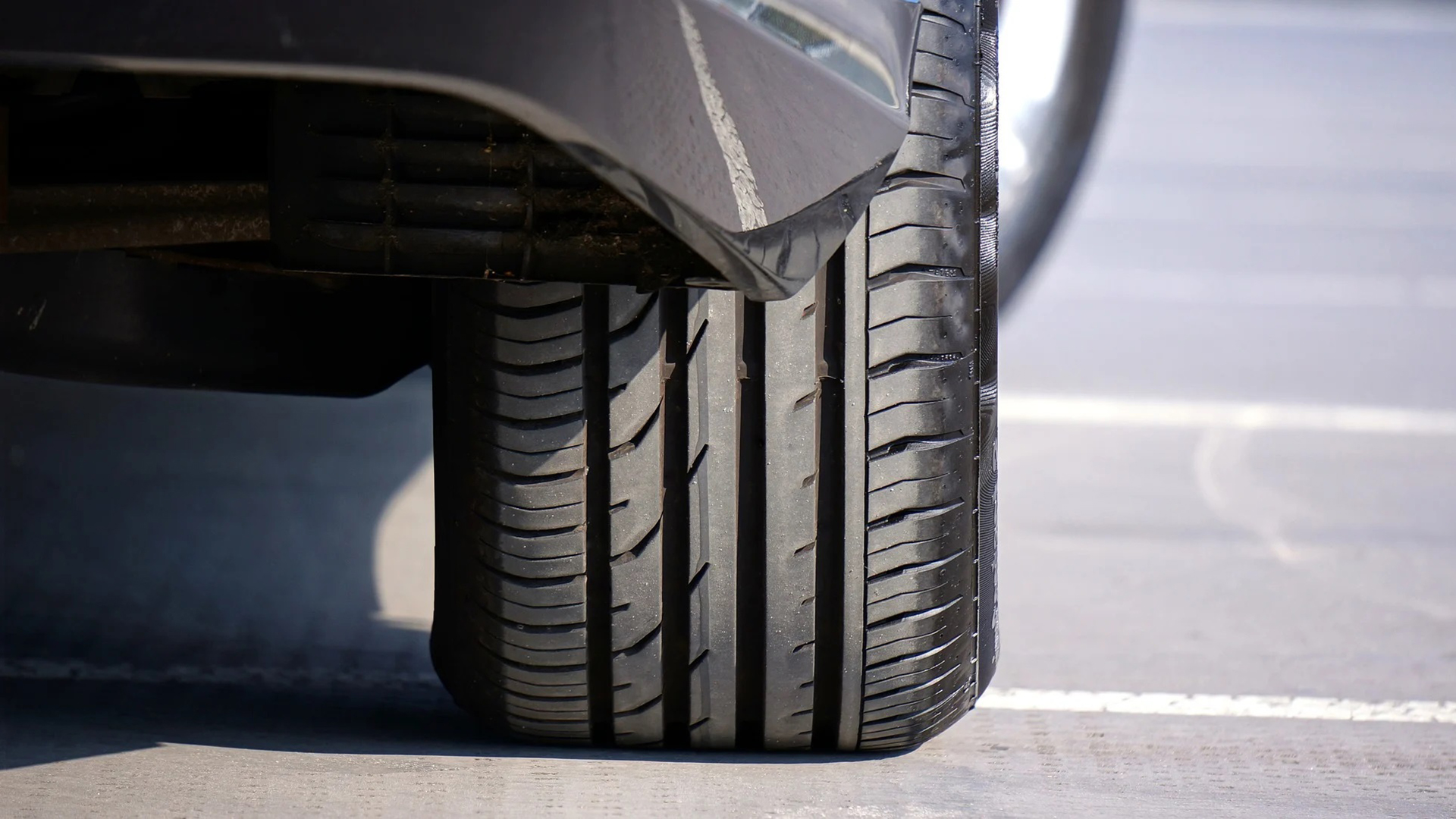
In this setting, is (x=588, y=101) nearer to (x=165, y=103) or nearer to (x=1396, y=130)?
(x=165, y=103)

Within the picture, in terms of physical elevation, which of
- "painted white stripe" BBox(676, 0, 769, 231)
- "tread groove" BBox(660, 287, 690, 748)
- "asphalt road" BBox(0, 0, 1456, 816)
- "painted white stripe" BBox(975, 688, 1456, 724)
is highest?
"painted white stripe" BBox(676, 0, 769, 231)

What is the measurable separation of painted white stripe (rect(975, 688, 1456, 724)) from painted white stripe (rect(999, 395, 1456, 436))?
145cm

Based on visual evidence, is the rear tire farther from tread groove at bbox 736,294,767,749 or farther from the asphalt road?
the asphalt road

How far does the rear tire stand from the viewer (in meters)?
1.16

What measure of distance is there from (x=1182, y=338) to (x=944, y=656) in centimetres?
298

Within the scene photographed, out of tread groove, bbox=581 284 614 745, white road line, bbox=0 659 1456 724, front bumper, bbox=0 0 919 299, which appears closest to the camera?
front bumper, bbox=0 0 919 299

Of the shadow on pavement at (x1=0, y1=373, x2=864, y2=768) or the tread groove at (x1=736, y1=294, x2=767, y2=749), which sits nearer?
the tread groove at (x1=736, y1=294, x2=767, y2=749)

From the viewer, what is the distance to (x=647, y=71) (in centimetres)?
78

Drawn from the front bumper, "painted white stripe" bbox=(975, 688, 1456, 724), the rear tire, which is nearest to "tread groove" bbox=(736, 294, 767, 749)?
the rear tire

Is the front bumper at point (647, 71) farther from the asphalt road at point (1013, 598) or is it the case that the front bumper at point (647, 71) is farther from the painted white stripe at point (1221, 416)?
the painted white stripe at point (1221, 416)

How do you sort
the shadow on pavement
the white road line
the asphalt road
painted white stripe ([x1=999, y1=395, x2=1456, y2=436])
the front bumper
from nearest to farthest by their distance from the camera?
the front bumper, the asphalt road, the shadow on pavement, the white road line, painted white stripe ([x1=999, y1=395, x2=1456, y2=436])

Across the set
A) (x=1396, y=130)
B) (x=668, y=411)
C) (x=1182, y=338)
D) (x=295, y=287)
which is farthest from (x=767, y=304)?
(x=1396, y=130)

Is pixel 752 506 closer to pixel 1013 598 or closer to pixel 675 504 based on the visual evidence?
pixel 675 504

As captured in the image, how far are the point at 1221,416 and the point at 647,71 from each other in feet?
8.90
